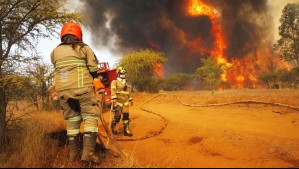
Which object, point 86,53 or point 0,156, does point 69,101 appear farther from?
point 0,156

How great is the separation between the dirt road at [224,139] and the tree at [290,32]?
2808cm

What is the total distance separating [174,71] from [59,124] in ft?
129

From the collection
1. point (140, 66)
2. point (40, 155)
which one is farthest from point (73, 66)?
point (140, 66)

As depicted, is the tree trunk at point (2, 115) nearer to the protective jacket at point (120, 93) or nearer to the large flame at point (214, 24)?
the protective jacket at point (120, 93)

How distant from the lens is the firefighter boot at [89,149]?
3961 mm

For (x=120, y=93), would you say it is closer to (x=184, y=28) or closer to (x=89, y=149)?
(x=89, y=149)

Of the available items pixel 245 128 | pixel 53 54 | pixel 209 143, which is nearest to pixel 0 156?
pixel 53 54

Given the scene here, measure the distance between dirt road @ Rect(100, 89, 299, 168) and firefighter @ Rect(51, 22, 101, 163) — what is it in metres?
1.03

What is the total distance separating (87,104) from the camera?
4.23m

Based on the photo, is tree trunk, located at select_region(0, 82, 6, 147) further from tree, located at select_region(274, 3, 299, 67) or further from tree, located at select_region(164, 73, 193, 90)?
tree, located at select_region(274, 3, 299, 67)

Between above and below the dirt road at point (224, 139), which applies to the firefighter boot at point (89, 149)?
above

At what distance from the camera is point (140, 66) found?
940 inches

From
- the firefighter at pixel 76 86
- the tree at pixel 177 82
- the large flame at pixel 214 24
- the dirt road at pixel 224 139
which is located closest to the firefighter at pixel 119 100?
the dirt road at pixel 224 139

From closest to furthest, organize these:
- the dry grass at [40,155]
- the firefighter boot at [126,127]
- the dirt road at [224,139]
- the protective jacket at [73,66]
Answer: the dry grass at [40,155], the protective jacket at [73,66], the dirt road at [224,139], the firefighter boot at [126,127]
